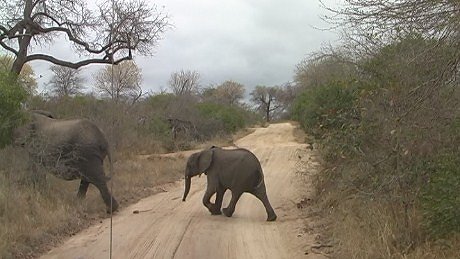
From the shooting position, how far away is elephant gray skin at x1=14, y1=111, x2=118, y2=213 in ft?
42.2

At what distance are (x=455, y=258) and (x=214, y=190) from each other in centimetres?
709

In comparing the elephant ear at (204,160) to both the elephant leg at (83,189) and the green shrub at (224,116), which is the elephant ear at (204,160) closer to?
the elephant leg at (83,189)

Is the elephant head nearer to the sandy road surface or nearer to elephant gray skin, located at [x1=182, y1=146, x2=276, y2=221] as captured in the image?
elephant gray skin, located at [x1=182, y1=146, x2=276, y2=221]

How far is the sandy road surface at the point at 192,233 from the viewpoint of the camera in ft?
29.3

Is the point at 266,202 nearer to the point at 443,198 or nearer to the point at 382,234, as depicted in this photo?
the point at 382,234

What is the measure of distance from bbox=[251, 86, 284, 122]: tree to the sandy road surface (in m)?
76.5

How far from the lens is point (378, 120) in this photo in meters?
8.84

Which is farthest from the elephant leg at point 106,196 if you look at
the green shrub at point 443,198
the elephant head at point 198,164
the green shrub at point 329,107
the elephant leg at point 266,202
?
the green shrub at point 443,198

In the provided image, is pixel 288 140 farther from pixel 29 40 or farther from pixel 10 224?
pixel 10 224

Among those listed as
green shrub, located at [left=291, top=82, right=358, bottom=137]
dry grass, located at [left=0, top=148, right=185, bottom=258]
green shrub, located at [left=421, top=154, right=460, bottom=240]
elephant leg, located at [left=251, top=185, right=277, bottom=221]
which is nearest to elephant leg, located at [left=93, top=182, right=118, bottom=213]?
dry grass, located at [left=0, top=148, right=185, bottom=258]

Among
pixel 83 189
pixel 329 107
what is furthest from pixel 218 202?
pixel 329 107

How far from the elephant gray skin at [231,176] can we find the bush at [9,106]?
425cm

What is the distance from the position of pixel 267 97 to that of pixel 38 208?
276 ft

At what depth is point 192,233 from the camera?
33.8 ft
